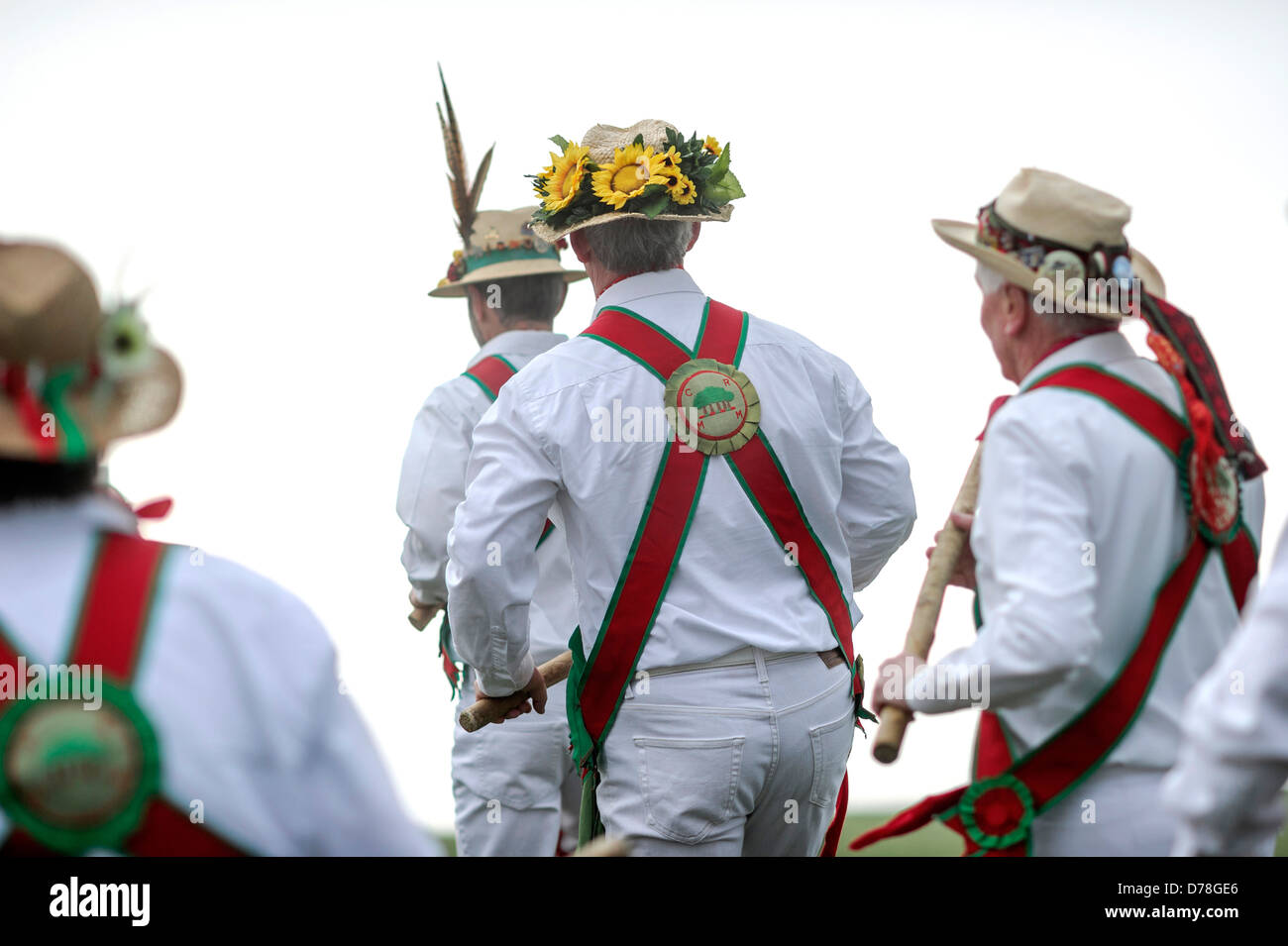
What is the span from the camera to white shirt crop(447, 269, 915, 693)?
2680mm

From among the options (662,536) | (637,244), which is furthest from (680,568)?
(637,244)

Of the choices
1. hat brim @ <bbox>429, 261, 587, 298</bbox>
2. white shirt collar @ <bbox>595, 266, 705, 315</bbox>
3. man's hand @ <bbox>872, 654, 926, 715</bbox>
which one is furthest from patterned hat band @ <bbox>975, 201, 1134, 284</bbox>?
hat brim @ <bbox>429, 261, 587, 298</bbox>

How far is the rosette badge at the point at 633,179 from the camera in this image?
2928 millimetres

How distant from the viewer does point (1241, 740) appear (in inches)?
56.7

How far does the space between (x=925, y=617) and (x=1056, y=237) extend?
2.06 ft

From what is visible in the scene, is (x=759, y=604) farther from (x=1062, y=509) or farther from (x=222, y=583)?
(x=222, y=583)

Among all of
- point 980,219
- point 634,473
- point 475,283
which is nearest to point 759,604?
point 634,473

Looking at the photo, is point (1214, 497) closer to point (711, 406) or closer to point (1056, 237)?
point (1056, 237)

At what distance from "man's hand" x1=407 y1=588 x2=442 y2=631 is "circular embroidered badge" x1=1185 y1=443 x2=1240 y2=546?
7.87 feet

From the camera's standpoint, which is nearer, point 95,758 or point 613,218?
point 95,758

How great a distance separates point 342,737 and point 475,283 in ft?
8.89

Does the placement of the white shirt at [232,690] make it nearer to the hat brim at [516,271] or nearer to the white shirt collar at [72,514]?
the white shirt collar at [72,514]

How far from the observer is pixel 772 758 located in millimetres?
2672

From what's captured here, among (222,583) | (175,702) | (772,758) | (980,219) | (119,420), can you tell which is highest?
(980,219)
